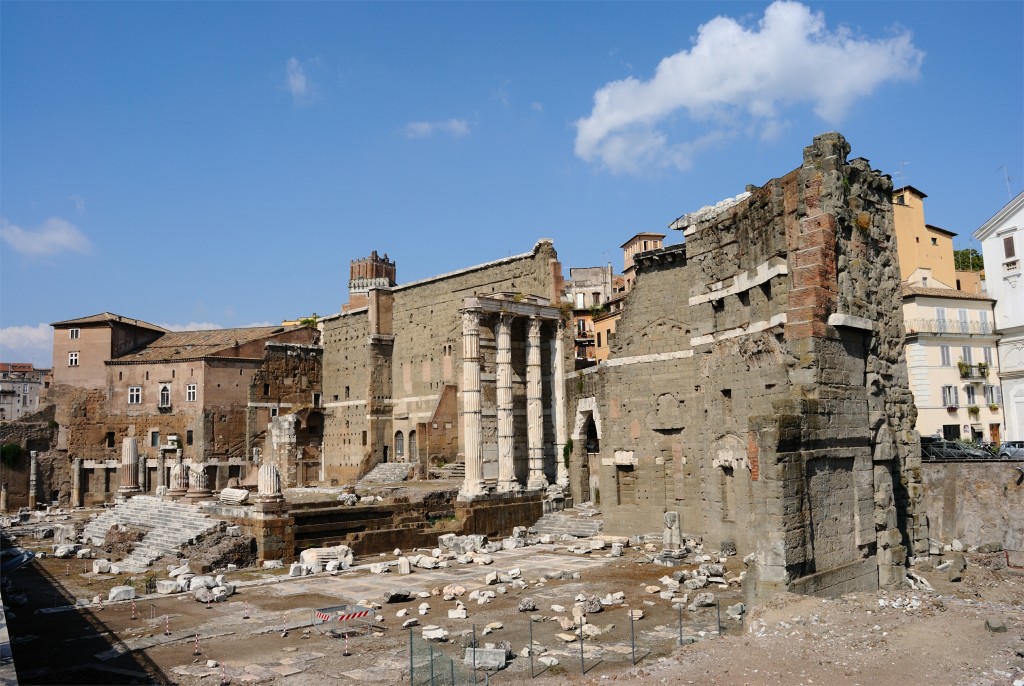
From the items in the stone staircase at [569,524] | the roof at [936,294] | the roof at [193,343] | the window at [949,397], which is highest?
the roof at [193,343]

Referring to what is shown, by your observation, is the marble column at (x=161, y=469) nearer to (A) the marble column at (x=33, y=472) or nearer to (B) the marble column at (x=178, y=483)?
(A) the marble column at (x=33, y=472)

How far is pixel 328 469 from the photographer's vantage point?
50.9 m

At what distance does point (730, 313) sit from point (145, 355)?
45401 mm

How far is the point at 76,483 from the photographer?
4906cm

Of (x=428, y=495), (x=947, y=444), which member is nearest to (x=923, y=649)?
(x=947, y=444)

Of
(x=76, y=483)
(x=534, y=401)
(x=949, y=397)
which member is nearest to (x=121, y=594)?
(x=534, y=401)

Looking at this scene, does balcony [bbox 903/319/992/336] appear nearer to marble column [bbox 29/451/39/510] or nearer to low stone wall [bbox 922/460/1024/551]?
low stone wall [bbox 922/460/1024/551]

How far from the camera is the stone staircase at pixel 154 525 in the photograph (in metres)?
24.6

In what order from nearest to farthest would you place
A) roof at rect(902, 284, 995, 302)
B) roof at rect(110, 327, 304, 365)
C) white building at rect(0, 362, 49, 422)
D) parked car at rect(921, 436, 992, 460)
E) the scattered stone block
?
the scattered stone block
parked car at rect(921, 436, 992, 460)
roof at rect(902, 284, 995, 302)
roof at rect(110, 327, 304, 365)
white building at rect(0, 362, 49, 422)

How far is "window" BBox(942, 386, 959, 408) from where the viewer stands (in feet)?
97.9

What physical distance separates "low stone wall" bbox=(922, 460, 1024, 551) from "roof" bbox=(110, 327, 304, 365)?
43.0 metres

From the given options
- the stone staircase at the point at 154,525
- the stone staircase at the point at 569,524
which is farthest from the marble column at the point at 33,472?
the stone staircase at the point at 569,524

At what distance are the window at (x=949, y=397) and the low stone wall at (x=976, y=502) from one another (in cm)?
1057

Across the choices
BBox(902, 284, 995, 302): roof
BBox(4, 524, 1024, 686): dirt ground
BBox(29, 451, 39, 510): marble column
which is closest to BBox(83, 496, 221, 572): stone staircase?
BBox(4, 524, 1024, 686): dirt ground
